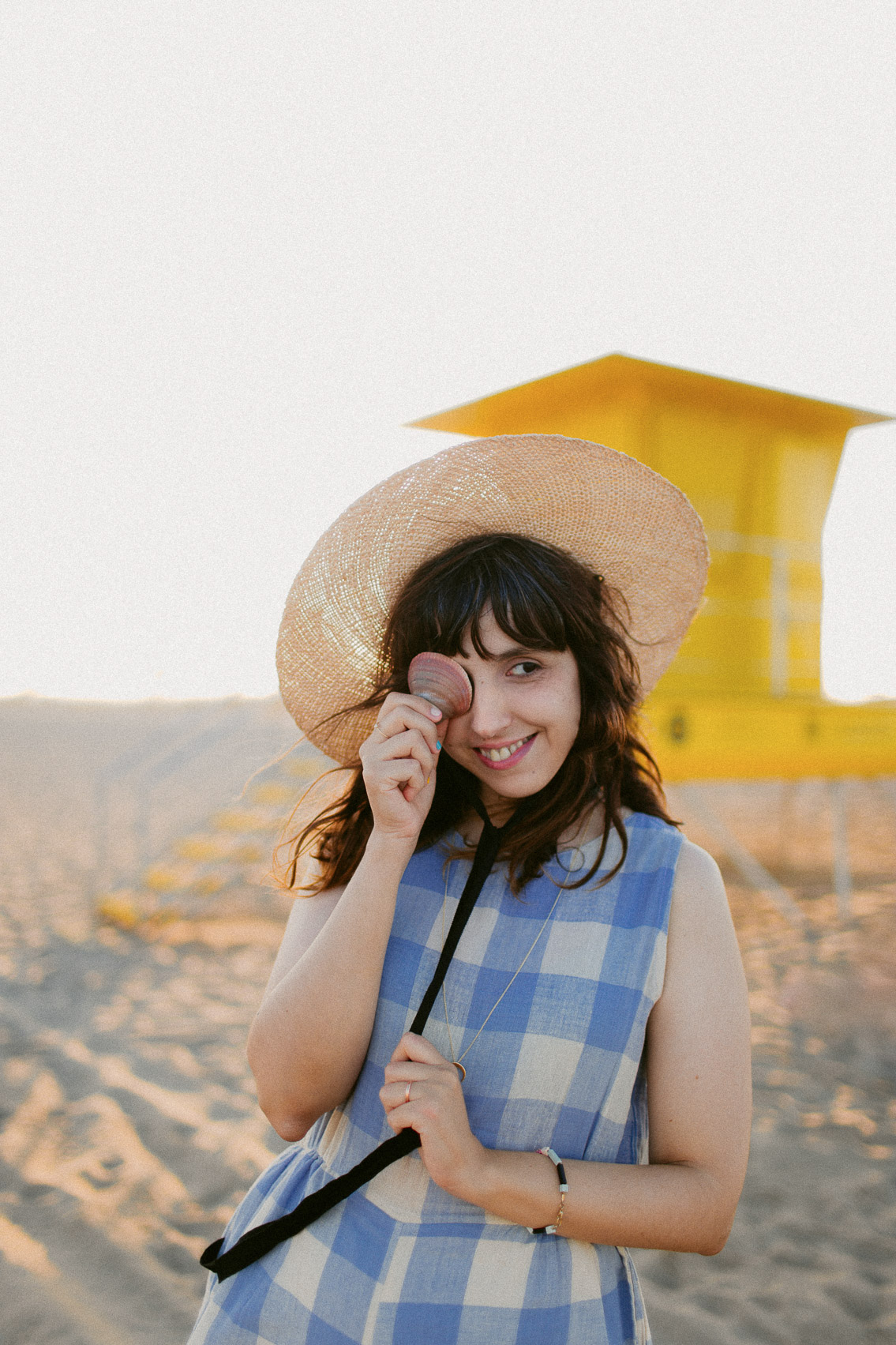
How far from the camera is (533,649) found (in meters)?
1.43

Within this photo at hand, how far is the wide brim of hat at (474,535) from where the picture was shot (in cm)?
162

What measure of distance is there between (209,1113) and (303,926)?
115 inches

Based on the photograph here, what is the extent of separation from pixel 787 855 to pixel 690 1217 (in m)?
9.52

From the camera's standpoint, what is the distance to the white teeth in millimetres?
1413

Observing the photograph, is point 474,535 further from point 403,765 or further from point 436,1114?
point 436,1114

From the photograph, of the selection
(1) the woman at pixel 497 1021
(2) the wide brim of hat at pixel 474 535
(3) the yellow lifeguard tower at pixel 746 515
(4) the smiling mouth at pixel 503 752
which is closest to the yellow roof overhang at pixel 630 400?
(3) the yellow lifeguard tower at pixel 746 515

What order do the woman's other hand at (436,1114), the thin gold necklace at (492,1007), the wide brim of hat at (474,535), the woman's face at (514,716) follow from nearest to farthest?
the woman's other hand at (436,1114) < the thin gold necklace at (492,1007) < the woman's face at (514,716) < the wide brim of hat at (474,535)

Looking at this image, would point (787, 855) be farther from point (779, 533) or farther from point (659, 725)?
point (659, 725)

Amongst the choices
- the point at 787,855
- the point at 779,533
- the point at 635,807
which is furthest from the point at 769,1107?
the point at 787,855

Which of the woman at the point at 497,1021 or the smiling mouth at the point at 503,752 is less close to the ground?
the smiling mouth at the point at 503,752

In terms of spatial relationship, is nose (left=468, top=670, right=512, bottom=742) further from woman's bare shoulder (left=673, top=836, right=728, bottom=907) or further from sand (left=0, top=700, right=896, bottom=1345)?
sand (left=0, top=700, right=896, bottom=1345)

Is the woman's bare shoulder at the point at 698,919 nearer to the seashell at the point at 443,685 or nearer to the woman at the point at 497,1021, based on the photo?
the woman at the point at 497,1021

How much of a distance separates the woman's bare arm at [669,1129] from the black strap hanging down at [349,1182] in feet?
0.22

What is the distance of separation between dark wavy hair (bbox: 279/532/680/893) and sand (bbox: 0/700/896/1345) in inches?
26.4
